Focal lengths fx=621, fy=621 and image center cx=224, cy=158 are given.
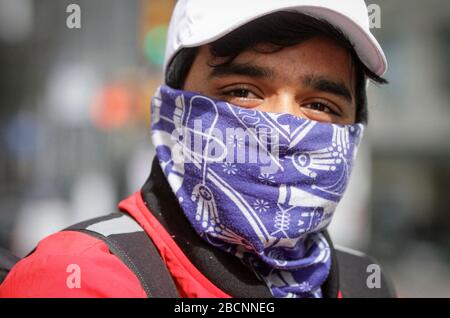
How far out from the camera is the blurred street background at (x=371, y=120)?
15164 mm

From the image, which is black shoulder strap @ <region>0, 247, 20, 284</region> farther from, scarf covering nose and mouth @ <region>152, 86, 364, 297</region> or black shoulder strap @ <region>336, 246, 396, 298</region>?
black shoulder strap @ <region>336, 246, 396, 298</region>

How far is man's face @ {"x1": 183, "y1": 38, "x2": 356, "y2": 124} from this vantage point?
72.6 inches

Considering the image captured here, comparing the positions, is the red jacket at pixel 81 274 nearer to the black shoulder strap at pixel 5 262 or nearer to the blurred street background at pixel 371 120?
the black shoulder strap at pixel 5 262

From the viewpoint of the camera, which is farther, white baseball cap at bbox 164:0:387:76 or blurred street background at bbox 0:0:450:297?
blurred street background at bbox 0:0:450:297

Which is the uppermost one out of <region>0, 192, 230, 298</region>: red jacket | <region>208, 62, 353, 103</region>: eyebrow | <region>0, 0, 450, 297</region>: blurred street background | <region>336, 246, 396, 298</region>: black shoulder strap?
<region>208, 62, 353, 103</region>: eyebrow

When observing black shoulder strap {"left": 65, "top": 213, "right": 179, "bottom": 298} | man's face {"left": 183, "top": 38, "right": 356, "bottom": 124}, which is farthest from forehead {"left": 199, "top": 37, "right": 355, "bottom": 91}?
black shoulder strap {"left": 65, "top": 213, "right": 179, "bottom": 298}

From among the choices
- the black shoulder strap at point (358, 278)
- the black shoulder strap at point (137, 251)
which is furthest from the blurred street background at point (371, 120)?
the black shoulder strap at point (137, 251)

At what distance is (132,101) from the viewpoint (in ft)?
47.4

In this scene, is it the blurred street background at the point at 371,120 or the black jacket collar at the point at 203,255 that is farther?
the blurred street background at the point at 371,120

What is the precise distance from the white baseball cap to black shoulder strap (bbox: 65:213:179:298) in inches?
23.2

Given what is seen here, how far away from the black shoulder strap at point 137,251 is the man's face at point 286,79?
1.65 ft

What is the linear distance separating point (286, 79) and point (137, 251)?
66cm
